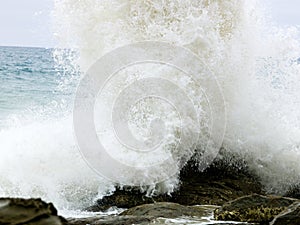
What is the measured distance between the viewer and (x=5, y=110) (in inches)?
516

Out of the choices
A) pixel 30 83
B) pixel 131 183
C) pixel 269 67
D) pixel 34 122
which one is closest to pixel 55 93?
pixel 30 83

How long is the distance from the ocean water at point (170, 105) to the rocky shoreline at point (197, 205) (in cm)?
18

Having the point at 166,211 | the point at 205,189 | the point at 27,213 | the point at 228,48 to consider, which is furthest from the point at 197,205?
the point at 27,213

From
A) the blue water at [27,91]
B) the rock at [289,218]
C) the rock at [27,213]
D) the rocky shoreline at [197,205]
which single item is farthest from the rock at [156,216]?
the blue water at [27,91]

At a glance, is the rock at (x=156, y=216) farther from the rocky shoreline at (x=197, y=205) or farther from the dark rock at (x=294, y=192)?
the dark rock at (x=294, y=192)

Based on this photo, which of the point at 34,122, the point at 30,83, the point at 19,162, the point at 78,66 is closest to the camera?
the point at 19,162

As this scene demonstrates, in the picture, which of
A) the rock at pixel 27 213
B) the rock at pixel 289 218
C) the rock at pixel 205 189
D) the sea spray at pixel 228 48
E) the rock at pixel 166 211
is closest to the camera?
the rock at pixel 27 213

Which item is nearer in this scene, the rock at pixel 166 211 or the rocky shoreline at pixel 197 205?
the rocky shoreline at pixel 197 205

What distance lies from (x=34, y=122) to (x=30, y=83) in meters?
11.3

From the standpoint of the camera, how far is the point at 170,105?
6.62 meters

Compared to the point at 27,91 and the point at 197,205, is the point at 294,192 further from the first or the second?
the point at 27,91

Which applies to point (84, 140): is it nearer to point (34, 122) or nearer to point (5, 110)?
point (34, 122)

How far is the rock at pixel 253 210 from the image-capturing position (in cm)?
427

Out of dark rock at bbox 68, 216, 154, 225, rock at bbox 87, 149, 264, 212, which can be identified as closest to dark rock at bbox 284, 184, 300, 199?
rock at bbox 87, 149, 264, 212
